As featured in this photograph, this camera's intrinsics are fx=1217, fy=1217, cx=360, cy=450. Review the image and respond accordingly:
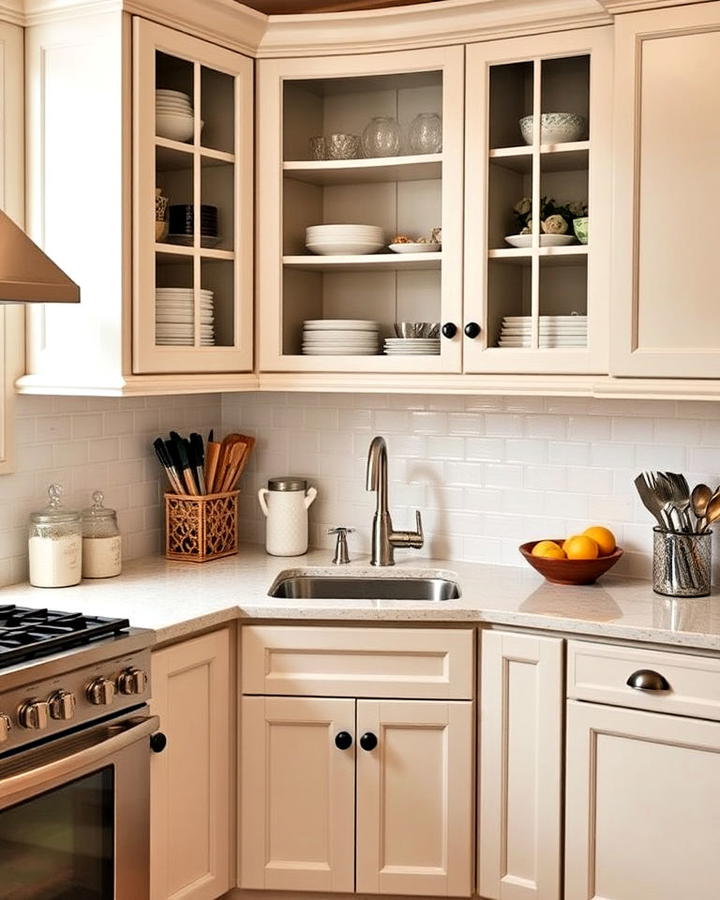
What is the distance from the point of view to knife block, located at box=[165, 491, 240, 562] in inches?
140

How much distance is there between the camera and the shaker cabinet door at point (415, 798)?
3.00m

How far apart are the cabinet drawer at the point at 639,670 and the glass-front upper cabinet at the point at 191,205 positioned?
1.25 meters

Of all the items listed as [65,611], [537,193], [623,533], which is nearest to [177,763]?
[65,611]

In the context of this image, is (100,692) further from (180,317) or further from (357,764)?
(180,317)

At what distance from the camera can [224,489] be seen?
369 centimetres

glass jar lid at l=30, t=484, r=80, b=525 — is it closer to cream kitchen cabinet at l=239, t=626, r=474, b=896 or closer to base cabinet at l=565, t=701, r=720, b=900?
cream kitchen cabinet at l=239, t=626, r=474, b=896

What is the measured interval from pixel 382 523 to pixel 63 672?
4.05 ft

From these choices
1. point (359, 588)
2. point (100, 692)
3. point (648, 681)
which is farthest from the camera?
point (359, 588)

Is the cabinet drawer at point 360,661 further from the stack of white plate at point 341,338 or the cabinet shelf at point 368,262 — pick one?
the cabinet shelf at point 368,262

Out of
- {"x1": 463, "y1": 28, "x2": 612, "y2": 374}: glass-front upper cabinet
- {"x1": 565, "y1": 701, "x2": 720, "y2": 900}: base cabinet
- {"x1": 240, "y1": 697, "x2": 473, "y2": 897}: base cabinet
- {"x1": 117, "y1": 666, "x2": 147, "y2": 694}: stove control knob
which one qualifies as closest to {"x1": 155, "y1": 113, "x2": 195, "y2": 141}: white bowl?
{"x1": 463, "y1": 28, "x2": 612, "y2": 374}: glass-front upper cabinet

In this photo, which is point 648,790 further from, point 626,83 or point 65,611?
point 626,83

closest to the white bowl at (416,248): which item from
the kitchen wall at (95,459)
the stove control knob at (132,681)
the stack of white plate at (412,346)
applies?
the stack of white plate at (412,346)

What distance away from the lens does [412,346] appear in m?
3.31

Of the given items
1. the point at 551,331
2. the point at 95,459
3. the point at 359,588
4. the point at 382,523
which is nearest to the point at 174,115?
the point at 95,459
